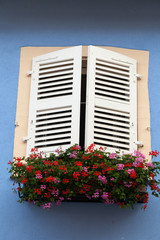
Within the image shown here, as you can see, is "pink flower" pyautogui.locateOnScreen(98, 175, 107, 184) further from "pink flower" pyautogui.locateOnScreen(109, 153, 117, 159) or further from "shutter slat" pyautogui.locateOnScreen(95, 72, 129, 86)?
"shutter slat" pyautogui.locateOnScreen(95, 72, 129, 86)

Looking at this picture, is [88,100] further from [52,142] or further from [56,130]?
[52,142]

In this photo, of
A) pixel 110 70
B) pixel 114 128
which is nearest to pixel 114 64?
pixel 110 70

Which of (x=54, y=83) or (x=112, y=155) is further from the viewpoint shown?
(x=54, y=83)

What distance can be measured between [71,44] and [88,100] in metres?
1.17

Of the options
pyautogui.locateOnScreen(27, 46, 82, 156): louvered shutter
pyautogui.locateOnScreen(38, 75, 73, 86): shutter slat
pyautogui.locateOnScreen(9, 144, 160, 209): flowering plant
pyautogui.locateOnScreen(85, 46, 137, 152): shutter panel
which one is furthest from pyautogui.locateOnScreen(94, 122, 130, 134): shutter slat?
pyautogui.locateOnScreen(38, 75, 73, 86): shutter slat

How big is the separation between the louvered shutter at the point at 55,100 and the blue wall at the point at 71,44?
0.35 metres

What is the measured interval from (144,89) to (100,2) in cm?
159

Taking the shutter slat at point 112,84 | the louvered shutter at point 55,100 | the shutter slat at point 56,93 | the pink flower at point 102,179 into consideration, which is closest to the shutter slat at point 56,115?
the louvered shutter at point 55,100

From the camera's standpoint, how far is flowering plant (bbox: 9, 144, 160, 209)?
5633 mm

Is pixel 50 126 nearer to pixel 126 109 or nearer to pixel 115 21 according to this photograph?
pixel 126 109

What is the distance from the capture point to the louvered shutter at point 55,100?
6344 millimetres

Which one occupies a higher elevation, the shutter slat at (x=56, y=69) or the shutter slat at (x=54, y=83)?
the shutter slat at (x=56, y=69)

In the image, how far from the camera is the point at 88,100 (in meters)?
6.43

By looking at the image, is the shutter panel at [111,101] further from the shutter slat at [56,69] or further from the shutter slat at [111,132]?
the shutter slat at [56,69]
